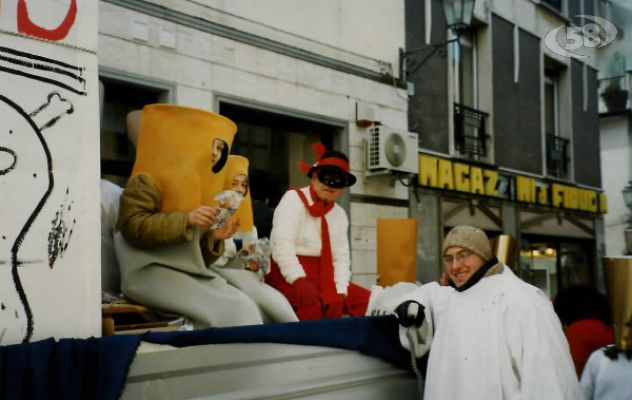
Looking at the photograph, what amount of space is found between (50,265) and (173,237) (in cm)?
80

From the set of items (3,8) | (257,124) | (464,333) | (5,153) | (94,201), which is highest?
(257,124)

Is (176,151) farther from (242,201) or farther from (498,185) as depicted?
(498,185)

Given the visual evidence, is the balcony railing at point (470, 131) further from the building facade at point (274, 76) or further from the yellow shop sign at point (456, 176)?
the building facade at point (274, 76)

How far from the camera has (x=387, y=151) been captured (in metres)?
8.84

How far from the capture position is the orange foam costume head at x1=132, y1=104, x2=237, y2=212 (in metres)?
2.86

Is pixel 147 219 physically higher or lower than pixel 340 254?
higher

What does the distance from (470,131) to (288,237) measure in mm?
8665

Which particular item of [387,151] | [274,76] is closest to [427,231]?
[387,151]

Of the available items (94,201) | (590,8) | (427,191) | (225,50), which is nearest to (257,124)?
(225,50)

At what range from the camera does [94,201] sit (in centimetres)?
209

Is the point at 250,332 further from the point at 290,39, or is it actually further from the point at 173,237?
the point at 290,39

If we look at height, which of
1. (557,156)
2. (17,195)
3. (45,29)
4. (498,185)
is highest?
(557,156)

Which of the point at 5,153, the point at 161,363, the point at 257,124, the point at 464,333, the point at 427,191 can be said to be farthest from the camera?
the point at 427,191

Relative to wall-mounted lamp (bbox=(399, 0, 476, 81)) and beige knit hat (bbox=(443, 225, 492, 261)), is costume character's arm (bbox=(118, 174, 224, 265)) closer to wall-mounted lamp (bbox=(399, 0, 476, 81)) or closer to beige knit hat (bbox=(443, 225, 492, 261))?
beige knit hat (bbox=(443, 225, 492, 261))
